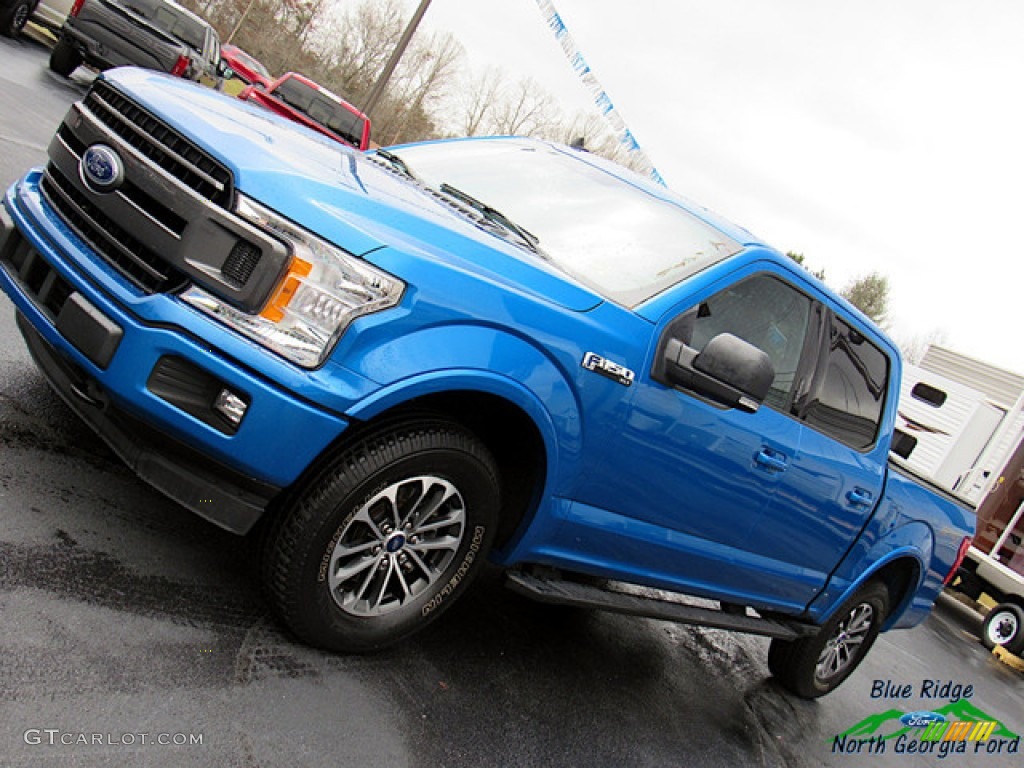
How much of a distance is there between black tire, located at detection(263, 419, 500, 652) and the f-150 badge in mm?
471

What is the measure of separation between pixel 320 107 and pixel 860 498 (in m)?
12.9

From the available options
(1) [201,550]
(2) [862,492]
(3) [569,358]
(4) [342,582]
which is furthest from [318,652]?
(2) [862,492]

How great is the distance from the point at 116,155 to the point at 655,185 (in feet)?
8.11

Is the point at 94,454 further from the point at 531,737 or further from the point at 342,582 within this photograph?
the point at 531,737

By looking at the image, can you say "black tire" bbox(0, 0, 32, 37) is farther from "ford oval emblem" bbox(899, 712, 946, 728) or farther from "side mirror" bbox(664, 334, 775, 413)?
"ford oval emblem" bbox(899, 712, 946, 728)

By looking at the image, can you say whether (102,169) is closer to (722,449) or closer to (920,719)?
(722,449)

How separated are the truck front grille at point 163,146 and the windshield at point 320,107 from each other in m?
12.2

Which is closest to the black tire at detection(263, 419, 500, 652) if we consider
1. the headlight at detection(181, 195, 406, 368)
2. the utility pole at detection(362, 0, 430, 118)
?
the headlight at detection(181, 195, 406, 368)

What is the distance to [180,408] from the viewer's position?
2.57 m

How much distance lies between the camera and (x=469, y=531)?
3145mm

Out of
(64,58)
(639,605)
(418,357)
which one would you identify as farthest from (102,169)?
(64,58)

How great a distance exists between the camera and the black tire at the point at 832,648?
5.24 meters

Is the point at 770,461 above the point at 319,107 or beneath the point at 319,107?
beneath

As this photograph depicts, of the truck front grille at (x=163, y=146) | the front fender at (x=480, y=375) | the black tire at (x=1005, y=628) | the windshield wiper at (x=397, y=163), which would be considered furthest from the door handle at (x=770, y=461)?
the black tire at (x=1005, y=628)
